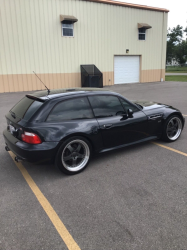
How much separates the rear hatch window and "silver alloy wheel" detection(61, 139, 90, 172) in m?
0.82

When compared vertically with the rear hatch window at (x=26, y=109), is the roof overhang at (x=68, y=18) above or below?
above

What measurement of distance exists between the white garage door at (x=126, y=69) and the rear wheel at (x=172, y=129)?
15.2 metres

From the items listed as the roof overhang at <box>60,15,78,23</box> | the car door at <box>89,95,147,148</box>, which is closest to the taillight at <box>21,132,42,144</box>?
the car door at <box>89,95,147,148</box>

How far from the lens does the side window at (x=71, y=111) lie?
366cm

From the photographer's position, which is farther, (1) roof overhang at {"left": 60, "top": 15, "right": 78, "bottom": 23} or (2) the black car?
(1) roof overhang at {"left": 60, "top": 15, "right": 78, "bottom": 23}

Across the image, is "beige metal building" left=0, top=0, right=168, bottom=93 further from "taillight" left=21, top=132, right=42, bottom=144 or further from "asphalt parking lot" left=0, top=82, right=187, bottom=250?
"taillight" left=21, top=132, right=42, bottom=144

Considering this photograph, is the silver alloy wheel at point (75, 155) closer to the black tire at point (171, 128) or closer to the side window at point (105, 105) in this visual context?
the side window at point (105, 105)

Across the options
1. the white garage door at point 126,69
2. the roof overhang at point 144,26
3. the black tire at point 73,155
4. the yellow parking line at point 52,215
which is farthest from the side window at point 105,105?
the roof overhang at point 144,26

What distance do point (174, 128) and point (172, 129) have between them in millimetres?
70

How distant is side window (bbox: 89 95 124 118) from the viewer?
4082 mm

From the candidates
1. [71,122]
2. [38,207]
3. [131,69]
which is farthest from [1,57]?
[38,207]

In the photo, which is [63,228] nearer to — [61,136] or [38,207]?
[38,207]

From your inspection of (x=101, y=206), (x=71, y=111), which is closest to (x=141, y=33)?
(x=71, y=111)

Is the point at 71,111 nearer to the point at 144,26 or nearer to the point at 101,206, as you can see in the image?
the point at 101,206
